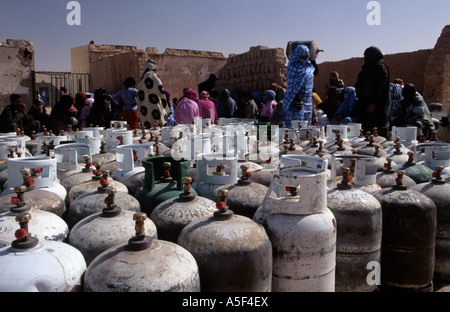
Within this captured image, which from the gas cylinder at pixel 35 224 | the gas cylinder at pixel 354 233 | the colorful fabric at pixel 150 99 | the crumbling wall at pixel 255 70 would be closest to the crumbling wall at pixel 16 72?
the colorful fabric at pixel 150 99

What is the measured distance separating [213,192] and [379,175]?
5.03 feet

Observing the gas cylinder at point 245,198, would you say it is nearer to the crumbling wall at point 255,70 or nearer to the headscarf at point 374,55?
the headscarf at point 374,55

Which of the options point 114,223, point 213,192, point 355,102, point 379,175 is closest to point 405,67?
point 355,102

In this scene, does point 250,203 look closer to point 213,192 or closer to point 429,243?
point 213,192

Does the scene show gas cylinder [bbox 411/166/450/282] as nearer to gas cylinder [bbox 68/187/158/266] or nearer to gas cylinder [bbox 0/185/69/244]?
gas cylinder [bbox 68/187/158/266]

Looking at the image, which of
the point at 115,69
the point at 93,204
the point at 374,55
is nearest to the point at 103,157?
the point at 93,204

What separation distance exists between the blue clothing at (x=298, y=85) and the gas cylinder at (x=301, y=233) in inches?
191

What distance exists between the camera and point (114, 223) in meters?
2.19

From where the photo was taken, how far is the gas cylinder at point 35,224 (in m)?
2.13

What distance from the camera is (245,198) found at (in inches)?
109

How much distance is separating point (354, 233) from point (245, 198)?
769 millimetres

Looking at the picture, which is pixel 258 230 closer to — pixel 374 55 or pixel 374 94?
pixel 374 94

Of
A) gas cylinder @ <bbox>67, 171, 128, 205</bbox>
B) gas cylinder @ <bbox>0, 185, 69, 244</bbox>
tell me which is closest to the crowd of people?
gas cylinder @ <bbox>67, 171, 128, 205</bbox>
